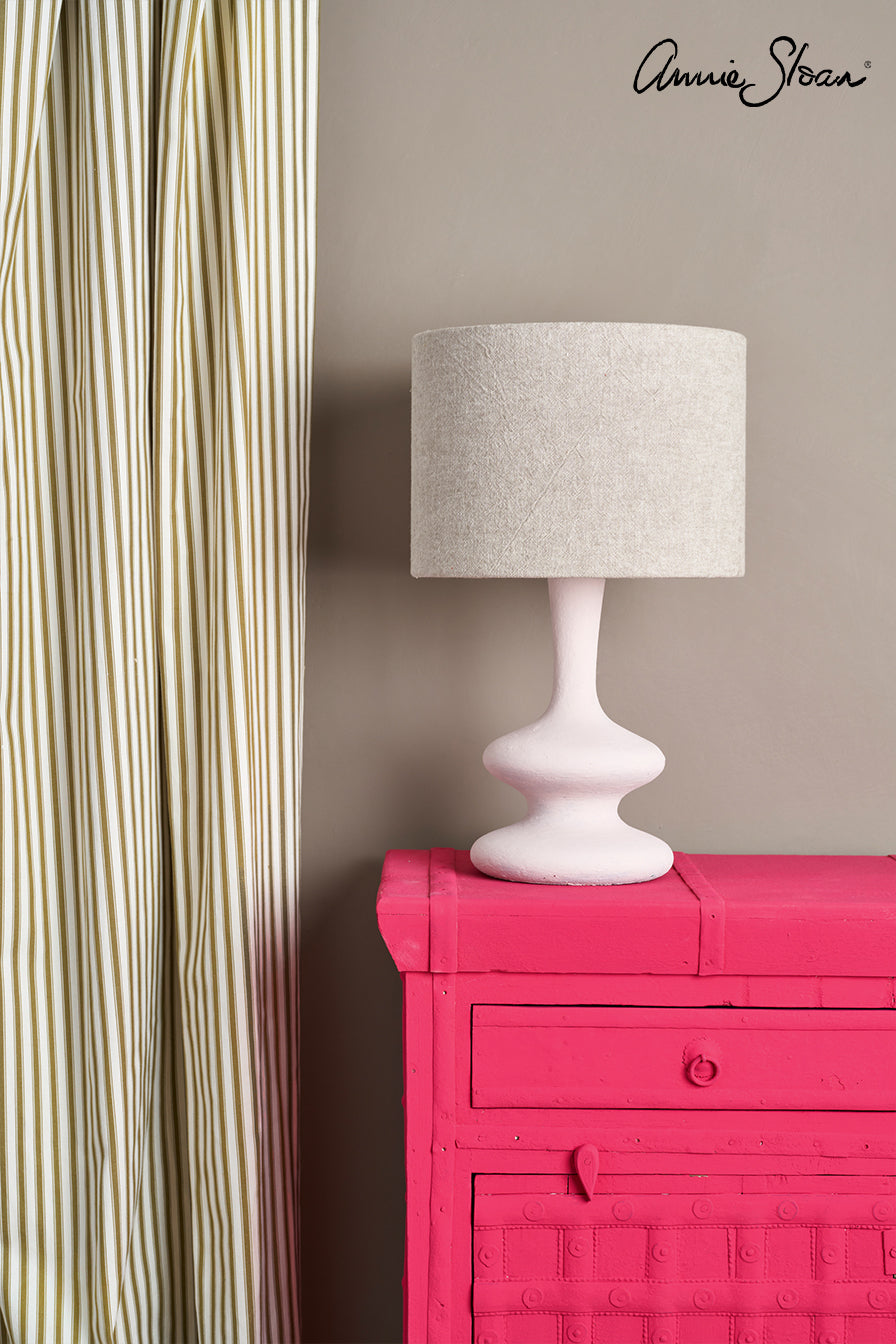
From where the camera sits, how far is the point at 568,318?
167 cm

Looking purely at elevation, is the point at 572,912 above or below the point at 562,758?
below

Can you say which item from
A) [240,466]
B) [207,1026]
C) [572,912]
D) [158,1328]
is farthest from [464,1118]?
[240,466]

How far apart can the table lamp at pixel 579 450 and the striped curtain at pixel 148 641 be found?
1.11ft

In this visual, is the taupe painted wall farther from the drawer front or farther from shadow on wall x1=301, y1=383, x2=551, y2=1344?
the drawer front

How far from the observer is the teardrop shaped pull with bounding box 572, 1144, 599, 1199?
1.32 metres

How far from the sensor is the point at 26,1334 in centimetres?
156

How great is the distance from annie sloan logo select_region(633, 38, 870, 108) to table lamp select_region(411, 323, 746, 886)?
1.80 ft

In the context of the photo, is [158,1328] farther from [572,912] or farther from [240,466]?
[240,466]

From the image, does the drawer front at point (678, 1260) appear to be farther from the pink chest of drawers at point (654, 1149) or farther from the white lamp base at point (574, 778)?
the white lamp base at point (574, 778)

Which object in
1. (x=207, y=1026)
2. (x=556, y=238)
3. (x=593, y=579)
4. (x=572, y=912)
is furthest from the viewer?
(x=556, y=238)

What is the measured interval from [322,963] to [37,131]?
1176 millimetres

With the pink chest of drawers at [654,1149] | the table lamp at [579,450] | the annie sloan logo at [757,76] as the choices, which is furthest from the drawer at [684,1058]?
the annie sloan logo at [757,76]

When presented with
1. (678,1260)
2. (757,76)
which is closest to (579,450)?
(757,76)

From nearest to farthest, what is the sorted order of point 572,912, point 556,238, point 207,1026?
point 572,912
point 207,1026
point 556,238
